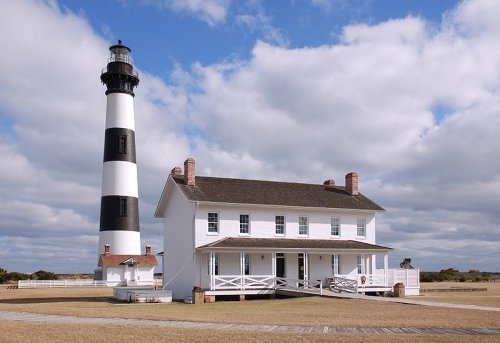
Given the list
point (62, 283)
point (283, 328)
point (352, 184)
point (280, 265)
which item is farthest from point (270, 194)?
point (62, 283)

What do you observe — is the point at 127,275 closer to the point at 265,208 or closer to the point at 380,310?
the point at 265,208

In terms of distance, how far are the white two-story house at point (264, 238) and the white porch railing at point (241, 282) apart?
0.06 metres

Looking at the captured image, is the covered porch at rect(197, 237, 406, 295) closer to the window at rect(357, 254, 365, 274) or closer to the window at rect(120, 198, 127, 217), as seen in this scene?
the window at rect(357, 254, 365, 274)

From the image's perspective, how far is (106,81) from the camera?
49688 millimetres

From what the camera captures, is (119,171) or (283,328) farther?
(119,171)

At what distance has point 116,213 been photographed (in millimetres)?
47344

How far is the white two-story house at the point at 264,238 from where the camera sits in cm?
3331

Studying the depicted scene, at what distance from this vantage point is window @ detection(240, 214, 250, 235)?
3500cm

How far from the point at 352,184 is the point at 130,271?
24.1 m

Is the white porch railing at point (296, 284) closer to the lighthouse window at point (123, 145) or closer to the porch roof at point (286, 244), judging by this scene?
the porch roof at point (286, 244)

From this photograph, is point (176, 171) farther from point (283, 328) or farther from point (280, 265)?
point (283, 328)

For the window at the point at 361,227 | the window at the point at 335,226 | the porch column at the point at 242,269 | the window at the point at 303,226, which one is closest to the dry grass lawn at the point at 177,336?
the porch column at the point at 242,269

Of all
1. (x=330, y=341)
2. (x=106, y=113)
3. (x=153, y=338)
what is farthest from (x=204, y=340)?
(x=106, y=113)

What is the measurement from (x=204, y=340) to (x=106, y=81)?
130 ft
